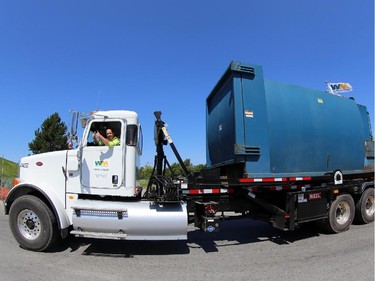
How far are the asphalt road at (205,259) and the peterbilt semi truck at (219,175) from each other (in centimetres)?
42

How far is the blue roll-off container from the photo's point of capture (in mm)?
6457

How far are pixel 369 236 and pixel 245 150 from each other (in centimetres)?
381

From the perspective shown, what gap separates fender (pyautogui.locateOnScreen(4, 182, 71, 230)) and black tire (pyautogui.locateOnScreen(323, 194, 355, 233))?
5.98m

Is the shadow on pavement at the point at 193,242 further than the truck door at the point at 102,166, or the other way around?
the shadow on pavement at the point at 193,242

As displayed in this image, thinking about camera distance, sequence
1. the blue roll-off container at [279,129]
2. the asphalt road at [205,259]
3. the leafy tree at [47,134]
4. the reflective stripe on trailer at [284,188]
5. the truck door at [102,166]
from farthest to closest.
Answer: the leafy tree at [47,134], the reflective stripe on trailer at [284,188], the blue roll-off container at [279,129], the truck door at [102,166], the asphalt road at [205,259]

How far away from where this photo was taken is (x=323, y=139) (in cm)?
748

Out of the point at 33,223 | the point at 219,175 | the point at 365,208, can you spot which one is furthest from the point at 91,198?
the point at 365,208

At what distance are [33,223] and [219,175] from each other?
14.2ft

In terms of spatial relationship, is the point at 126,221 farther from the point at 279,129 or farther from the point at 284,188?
the point at 279,129

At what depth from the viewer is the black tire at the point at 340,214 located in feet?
24.5

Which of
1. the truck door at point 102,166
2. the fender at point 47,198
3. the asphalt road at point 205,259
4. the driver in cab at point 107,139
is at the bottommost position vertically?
the asphalt road at point 205,259

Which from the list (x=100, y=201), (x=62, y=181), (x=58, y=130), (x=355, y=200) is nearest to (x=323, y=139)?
(x=355, y=200)

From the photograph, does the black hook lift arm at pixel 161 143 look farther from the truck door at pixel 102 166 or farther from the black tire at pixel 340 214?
the black tire at pixel 340 214

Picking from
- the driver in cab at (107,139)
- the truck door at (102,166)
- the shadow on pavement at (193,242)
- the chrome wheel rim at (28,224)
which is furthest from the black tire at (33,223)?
the driver in cab at (107,139)
